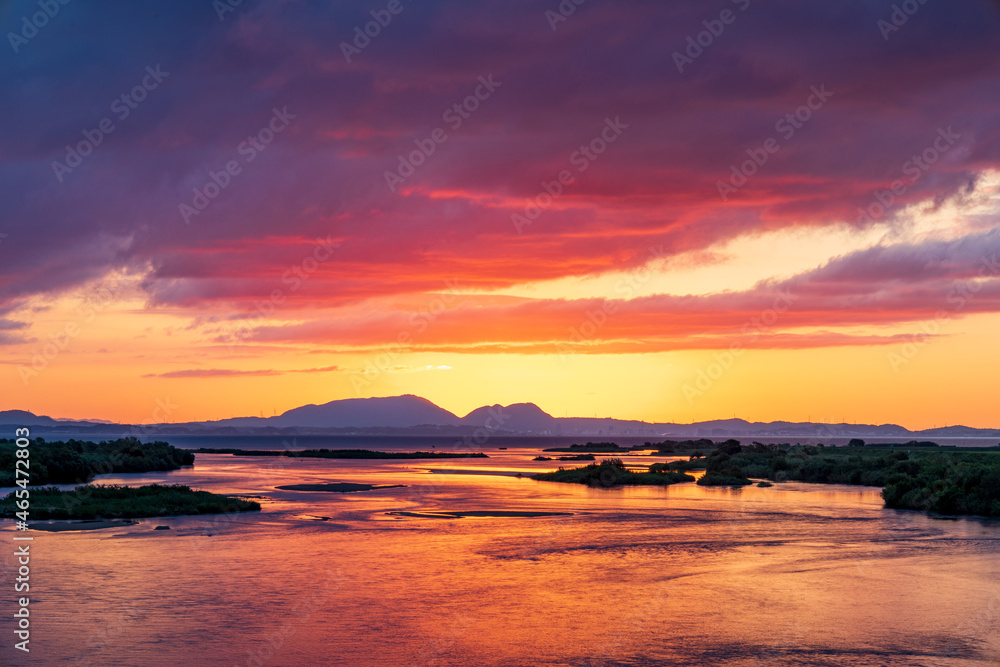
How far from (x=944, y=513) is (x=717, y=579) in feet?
103

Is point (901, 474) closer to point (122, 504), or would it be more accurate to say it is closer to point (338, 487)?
point (338, 487)

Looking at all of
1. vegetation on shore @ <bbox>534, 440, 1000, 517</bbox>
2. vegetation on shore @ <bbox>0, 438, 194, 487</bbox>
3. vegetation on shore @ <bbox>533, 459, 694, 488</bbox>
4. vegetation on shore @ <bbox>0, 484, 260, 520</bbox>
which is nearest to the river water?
vegetation on shore @ <bbox>0, 484, 260, 520</bbox>

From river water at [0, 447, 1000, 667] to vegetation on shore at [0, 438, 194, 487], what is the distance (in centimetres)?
2839

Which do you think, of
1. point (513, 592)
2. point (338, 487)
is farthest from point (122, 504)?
point (513, 592)

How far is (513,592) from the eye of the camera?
29234 mm

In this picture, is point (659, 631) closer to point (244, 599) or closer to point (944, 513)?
point (244, 599)

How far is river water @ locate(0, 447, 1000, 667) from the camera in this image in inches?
874

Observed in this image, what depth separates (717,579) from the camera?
31.6m

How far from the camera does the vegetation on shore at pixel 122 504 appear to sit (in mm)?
48844

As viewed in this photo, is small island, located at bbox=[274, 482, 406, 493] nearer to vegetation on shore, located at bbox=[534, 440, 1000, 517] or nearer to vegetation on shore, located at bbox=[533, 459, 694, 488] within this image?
vegetation on shore, located at bbox=[533, 459, 694, 488]

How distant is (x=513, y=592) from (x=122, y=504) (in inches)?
1246

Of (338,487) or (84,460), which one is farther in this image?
(84,460)

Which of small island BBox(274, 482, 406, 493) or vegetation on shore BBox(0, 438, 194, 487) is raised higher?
vegetation on shore BBox(0, 438, 194, 487)

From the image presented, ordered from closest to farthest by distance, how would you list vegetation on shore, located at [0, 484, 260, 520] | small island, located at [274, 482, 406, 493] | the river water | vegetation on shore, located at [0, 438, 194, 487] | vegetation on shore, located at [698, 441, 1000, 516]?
the river water < vegetation on shore, located at [0, 484, 260, 520] < vegetation on shore, located at [698, 441, 1000, 516] < small island, located at [274, 482, 406, 493] < vegetation on shore, located at [0, 438, 194, 487]
